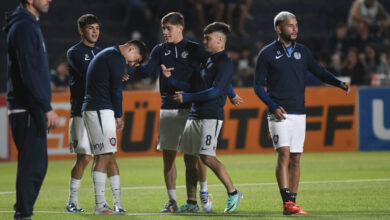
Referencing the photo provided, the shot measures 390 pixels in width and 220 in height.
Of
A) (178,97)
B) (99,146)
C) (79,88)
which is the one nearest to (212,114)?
(178,97)

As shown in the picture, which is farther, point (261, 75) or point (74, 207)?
point (74, 207)

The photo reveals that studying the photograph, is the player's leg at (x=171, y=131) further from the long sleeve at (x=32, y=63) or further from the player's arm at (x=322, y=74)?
the long sleeve at (x=32, y=63)

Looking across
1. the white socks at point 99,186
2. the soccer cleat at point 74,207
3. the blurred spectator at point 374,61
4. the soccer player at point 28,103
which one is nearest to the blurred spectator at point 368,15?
the blurred spectator at point 374,61

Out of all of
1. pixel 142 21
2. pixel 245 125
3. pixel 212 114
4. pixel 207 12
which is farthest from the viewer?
pixel 207 12

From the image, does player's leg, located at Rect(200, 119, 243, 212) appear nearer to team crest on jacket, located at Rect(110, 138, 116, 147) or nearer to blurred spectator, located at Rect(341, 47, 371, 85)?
team crest on jacket, located at Rect(110, 138, 116, 147)

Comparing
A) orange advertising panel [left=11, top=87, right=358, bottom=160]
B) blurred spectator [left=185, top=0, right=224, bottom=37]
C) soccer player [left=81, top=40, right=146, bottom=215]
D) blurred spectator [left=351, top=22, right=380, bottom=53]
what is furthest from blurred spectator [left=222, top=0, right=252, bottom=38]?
soccer player [left=81, top=40, right=146, bottom=215]

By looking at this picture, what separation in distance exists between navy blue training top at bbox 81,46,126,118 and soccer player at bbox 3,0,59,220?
1.85 metres

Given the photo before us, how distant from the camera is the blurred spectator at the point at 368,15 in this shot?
25.4 meters

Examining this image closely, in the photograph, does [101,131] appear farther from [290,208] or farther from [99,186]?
[290,208]

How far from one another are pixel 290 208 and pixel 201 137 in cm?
140

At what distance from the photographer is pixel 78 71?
11031 millimetres

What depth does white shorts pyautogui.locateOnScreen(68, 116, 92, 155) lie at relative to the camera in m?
11.1

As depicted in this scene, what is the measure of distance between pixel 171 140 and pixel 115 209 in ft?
3.83

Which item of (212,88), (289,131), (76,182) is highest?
(212,88)
